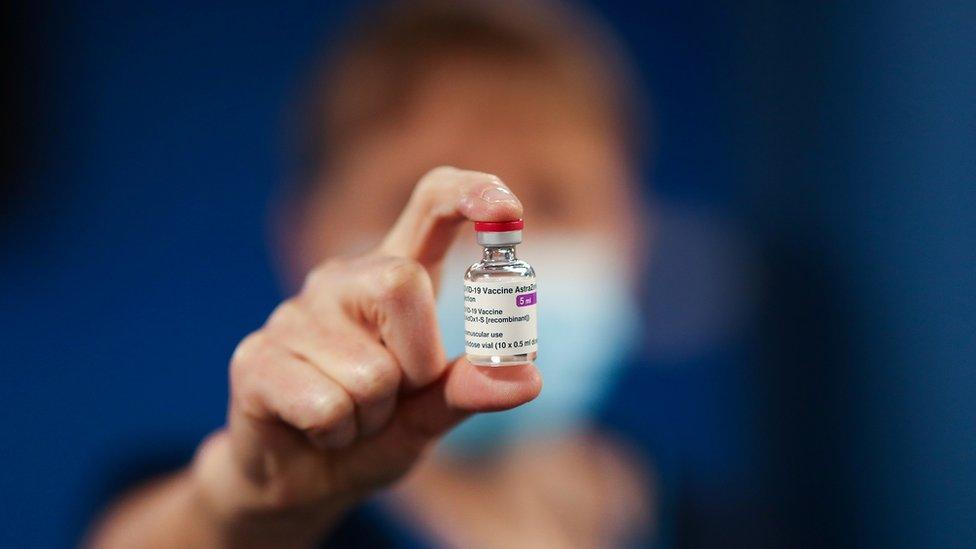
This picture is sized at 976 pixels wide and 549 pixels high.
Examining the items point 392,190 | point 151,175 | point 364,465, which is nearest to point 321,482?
point 364,465

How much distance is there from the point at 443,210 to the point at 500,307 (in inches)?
6.4

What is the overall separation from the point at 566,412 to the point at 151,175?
4.26ft

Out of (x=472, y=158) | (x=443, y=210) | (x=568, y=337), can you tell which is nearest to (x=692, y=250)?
(x=568, y=337)

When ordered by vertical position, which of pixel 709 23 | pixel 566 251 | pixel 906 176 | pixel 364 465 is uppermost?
pixel 709 23

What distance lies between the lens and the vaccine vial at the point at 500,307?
848mm

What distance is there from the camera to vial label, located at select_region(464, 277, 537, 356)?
847 mm

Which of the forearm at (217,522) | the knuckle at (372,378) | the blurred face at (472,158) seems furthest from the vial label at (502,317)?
the blurred face at (472,158)

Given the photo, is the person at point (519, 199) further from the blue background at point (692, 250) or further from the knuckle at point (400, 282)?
the knuckle at point (400, 282)

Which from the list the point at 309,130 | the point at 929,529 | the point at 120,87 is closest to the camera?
the point at 120,87

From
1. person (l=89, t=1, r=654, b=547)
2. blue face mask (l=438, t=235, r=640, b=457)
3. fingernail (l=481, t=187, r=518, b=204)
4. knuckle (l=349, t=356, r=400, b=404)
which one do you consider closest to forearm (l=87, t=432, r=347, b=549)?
person (l=89, t=1, r=654, b=547)

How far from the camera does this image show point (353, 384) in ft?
2.86

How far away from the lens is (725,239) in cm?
255

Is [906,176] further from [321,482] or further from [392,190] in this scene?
[321,482]

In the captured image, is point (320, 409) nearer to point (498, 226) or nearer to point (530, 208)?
point (498, 226)
